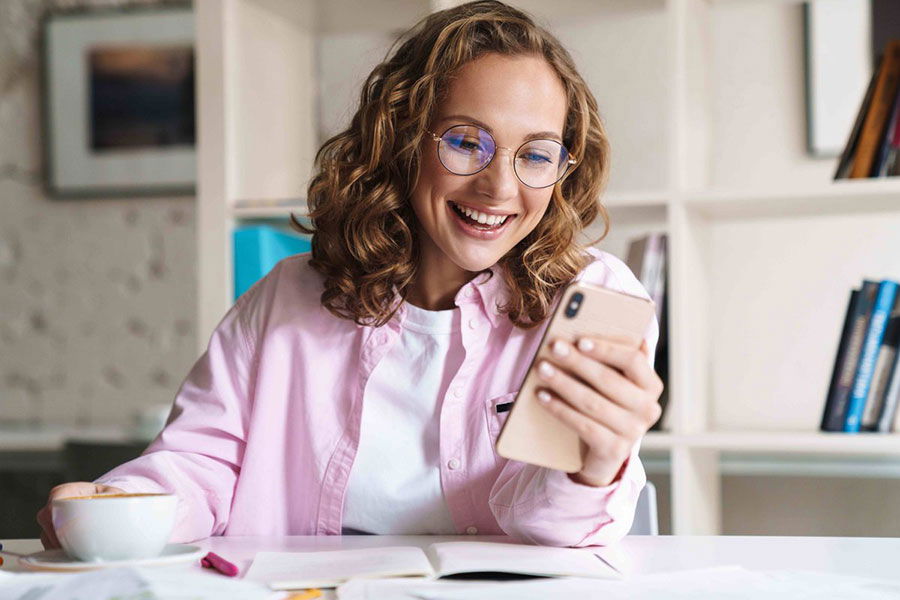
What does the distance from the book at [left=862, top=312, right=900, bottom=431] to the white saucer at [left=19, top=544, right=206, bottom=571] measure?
1.38 metres

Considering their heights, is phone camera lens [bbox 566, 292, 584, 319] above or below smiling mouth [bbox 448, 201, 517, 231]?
below

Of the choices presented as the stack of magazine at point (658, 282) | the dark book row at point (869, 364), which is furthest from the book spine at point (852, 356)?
the stack of magazine at point (658, 282)

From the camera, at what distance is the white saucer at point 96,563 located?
885 mm

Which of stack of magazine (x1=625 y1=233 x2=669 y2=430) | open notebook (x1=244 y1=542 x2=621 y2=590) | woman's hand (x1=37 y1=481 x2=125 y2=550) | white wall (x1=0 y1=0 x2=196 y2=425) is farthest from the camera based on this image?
white wall (x1=0 y1=0 x2=196 y2=425)

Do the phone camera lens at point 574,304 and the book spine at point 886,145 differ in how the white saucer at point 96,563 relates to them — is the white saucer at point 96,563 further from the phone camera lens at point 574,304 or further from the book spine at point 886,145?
the book spine at point 886,145

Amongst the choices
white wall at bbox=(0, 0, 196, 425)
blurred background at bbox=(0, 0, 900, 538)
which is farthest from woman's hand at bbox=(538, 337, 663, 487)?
white wall at bbox=(0, 0, 196, 425)

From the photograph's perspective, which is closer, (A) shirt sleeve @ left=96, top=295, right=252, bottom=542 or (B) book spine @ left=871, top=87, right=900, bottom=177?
(A) shirt sleeve @ left=96, top=295, right=252, bottom=542

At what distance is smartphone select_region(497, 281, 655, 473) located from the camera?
92cm

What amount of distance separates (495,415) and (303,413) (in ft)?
0.84

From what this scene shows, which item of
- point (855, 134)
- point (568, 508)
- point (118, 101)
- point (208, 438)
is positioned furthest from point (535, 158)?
point (118, 101)

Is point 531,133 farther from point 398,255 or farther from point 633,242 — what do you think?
point 633,242

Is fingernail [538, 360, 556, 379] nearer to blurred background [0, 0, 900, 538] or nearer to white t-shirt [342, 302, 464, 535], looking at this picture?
white t-shirt [342, 302, 464, 535]

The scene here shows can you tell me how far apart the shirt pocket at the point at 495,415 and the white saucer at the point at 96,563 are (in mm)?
404

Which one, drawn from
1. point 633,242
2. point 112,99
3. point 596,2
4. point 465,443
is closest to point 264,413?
point 465,443
